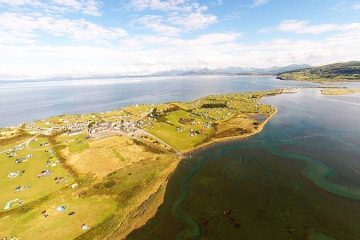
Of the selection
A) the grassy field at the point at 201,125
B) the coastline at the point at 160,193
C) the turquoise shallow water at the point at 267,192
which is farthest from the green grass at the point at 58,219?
the grassy field at the point at 201,125

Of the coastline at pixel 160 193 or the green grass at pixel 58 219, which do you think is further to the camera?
the coastline at pixel 160 193

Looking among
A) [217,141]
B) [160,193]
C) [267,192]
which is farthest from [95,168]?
[267,192]

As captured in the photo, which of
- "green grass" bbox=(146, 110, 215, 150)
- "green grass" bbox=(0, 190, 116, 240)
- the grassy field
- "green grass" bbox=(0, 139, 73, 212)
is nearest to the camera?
"green grass" bbox=(0, 190, 116, 240)

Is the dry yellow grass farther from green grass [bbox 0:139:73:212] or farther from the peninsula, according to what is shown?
green grass [bbox 0:139:73:212]

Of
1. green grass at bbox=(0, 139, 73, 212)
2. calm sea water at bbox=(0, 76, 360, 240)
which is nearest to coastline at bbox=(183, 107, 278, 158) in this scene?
calm sea water at bbox=(0, 76, 360, 240)

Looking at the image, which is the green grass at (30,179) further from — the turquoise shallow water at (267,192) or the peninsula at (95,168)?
the turquoise shallow water at (267,192)

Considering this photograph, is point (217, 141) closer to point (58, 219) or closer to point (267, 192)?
point (267, 192)
